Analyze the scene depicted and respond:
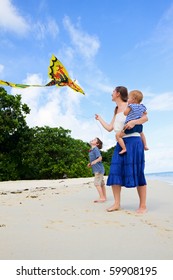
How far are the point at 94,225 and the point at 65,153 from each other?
1335 centimetres

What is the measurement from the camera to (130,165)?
434 centimetres

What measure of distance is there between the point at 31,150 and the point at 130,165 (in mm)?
12476

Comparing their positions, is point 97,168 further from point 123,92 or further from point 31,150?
point 31,150

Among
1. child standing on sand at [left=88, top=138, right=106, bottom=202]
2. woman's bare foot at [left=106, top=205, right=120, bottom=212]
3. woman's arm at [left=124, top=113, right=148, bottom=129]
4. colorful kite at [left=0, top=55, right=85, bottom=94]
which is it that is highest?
colorful kite at [left=0, top=55, right=85, bottom=94]

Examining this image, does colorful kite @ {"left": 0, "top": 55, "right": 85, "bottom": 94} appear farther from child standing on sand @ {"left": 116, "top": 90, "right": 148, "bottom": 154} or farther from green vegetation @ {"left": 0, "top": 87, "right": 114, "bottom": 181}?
green vegetation @ {"left": 0, "top": 87, "right": 114, "bottom": 181}

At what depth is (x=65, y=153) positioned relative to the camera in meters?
16.7

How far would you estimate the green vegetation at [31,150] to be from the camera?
637 inches

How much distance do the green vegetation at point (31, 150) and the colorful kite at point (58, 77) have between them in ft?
32.8

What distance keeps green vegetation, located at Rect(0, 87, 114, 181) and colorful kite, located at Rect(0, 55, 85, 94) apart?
32.8 ft

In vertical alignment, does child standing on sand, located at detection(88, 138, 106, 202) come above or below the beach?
above

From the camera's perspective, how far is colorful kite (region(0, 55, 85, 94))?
5.96 m

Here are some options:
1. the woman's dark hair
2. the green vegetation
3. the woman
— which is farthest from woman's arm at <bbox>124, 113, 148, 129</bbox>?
the green vegetation
